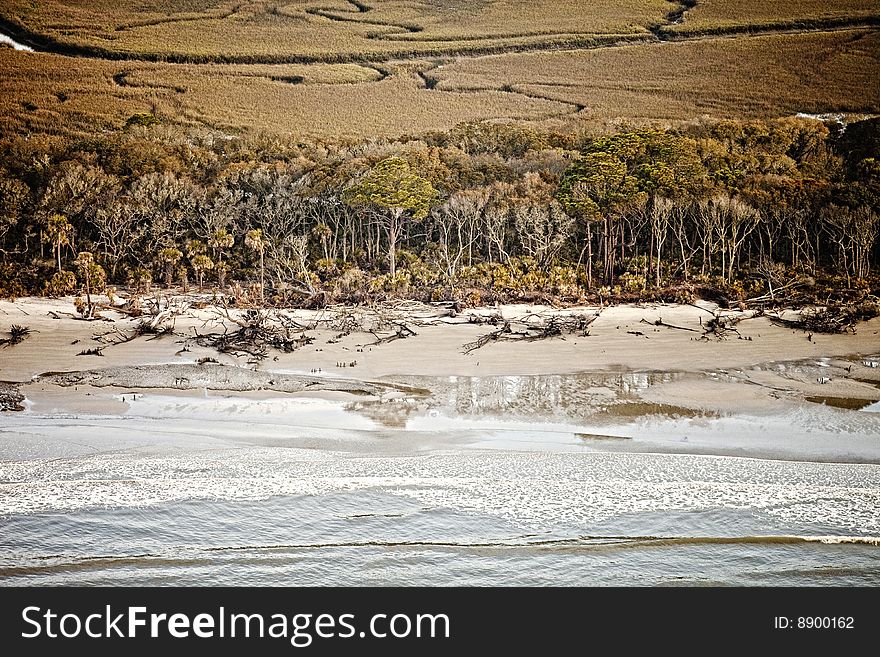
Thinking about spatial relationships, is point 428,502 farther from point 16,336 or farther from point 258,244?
point 16,336

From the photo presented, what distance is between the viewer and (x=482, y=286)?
8523 millimetres

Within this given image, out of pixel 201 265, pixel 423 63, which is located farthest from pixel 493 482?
pixel 423 63

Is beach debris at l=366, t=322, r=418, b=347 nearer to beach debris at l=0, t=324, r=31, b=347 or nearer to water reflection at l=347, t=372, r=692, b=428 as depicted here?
water reflection at l=347, t=372, r=692, b=428

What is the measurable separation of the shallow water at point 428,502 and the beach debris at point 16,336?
1847 mm

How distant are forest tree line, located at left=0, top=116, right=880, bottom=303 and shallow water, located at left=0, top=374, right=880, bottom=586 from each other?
8.50 feet

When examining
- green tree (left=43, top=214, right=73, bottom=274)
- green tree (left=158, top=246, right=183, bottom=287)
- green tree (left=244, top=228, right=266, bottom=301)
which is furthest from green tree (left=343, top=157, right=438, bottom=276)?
green tree (left=43, top=214, right=73, bottom=274)

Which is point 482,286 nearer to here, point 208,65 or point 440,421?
point 440,421

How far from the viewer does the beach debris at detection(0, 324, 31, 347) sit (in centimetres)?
770

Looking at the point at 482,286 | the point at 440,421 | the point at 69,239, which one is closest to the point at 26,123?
the point at 69,239

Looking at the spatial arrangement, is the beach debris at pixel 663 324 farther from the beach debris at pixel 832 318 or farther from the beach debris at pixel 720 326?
the beach debris at pixel 832 318

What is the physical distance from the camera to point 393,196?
340 inches

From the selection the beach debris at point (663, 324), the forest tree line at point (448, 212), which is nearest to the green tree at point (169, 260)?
the forest tree line at point (448, 212)

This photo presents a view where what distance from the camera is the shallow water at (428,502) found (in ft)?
11.7

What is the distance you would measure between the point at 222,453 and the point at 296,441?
1.74 feet
